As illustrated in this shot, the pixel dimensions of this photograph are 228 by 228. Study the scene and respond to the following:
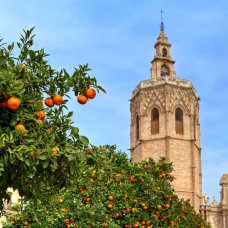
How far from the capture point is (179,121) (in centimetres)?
6838

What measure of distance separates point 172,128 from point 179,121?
188 centimetres

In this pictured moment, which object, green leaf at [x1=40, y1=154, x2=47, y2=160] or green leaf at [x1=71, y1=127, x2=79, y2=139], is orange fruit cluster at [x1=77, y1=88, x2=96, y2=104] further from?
green leaf at [x1=40, y1=154, x2=47, y2=160]

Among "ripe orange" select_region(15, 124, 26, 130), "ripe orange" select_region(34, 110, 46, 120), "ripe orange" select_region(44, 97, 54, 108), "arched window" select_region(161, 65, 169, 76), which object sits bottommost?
"ripe orange" select_region(15, 124, 26, 130)

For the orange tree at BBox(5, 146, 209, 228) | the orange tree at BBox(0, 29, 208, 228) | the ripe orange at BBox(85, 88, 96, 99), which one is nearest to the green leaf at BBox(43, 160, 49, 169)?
the orange tree at BBox(0, 29, 208, 228)

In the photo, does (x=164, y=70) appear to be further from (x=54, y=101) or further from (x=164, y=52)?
(x=54, y=101)

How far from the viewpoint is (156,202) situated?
22.1m

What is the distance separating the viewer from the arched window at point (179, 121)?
67.9 meters

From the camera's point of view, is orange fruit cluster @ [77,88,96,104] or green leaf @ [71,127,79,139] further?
orange fruit cluster @ [77,88,96,104]

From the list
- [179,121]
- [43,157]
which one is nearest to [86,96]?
[43,157]

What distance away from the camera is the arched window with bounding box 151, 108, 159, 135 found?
222 feet

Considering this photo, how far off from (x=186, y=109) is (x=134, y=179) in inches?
1819

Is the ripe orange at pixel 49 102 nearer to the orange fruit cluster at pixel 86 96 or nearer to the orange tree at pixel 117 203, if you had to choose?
the orange fruit cluster at pixel 86 96

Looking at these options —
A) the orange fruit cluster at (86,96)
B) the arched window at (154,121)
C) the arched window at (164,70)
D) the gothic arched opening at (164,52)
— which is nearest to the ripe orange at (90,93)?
the orange fruit cluster at (86,96)

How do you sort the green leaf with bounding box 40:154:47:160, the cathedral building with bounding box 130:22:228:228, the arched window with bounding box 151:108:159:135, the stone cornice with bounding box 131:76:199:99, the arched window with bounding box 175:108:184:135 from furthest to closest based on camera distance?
the stone cornice with bounding box 131:76:199:99
the arched window with bounding box 175:108:184:135
the arched window with bounding box 151:108:159:135
the cathedral building with bounding box 130:22:228:228
the green leaf with bounding box 40:154:47:160
